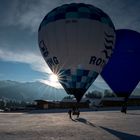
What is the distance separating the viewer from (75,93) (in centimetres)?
3478

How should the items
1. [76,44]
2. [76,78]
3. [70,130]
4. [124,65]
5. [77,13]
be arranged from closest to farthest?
1. [70,130]
2. [76,78]
3. [76,44]
4. [77,13]
5. [124,65]

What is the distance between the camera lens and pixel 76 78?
34562 mm

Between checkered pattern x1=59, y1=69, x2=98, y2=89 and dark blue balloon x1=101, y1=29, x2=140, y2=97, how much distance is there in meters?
17.0

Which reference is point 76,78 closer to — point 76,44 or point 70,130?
point 76,44

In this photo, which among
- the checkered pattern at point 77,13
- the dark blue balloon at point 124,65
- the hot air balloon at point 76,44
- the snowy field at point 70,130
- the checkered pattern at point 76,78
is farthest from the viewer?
the dark blue balloon at point 124,65

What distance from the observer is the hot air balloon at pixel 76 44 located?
3484cm

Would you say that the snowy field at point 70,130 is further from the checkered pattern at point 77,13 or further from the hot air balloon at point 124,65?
the hot air balloon at point 124,65

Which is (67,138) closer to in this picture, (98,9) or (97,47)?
(97,47)

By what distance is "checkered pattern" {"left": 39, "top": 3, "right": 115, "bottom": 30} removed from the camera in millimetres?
36781

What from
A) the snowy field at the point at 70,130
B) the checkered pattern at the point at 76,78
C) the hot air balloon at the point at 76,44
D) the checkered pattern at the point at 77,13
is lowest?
the snowy field at the point at 70,130

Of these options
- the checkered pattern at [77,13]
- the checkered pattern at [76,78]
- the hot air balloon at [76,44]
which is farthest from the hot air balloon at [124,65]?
the checkered pattern at [76,78]

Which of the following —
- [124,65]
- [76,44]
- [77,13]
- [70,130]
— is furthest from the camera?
[124,65]

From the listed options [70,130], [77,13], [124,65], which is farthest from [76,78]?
[124,65]

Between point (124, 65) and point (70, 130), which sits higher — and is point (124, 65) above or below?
above
